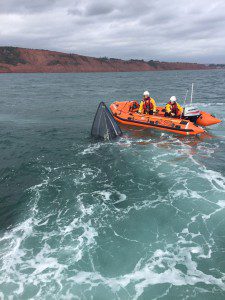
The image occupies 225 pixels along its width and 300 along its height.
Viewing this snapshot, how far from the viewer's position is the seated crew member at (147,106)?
2052 cm

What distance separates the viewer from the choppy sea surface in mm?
7516

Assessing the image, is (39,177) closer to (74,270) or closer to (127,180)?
(127,180)

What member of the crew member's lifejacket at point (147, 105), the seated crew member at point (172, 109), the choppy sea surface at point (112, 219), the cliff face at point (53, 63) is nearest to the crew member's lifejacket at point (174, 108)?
the seated crew member at point (172, 109)

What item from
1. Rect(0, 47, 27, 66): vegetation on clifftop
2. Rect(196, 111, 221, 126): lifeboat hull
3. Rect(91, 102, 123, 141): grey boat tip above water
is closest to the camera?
Rect(91, 102, 123, 141): grey boat tip above water

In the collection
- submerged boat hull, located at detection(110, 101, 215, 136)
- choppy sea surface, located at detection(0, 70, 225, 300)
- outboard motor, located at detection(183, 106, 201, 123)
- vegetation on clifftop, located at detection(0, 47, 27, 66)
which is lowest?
choppy sea surface, located at detection(0, 70, 225, 300)

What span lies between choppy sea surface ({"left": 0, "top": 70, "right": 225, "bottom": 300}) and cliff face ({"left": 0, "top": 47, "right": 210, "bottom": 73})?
106m

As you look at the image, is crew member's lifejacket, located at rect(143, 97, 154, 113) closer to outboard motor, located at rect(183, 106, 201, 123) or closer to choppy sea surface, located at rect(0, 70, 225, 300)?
outboard motor, located at rect(183, 106, 201, 123)

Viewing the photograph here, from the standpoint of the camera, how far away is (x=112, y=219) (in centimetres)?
1011

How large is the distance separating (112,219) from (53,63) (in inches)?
4903

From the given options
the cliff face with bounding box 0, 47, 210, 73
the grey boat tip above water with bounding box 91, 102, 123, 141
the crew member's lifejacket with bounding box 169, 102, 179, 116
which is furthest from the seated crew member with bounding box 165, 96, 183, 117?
the cliff face with bounding box 0, 47, 210, 73

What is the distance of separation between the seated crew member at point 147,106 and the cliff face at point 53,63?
102 m

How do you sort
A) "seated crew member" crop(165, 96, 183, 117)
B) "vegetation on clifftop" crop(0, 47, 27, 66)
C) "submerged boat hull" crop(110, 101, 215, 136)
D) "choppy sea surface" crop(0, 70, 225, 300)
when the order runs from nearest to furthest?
1. "choppy sea surface" crop(0, 70, 225, 300)
2. "submerged boat hull" crop(110, 101, 215, 136)
3. "seated crew member" crop(165, 96, 183, 117)
4. "vegetation on clifftop" crop(0, 47, 27, 66)

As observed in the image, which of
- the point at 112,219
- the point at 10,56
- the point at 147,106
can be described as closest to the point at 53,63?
the point at 10,56

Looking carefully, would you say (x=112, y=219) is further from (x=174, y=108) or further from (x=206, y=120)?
(x=206, y=120)
